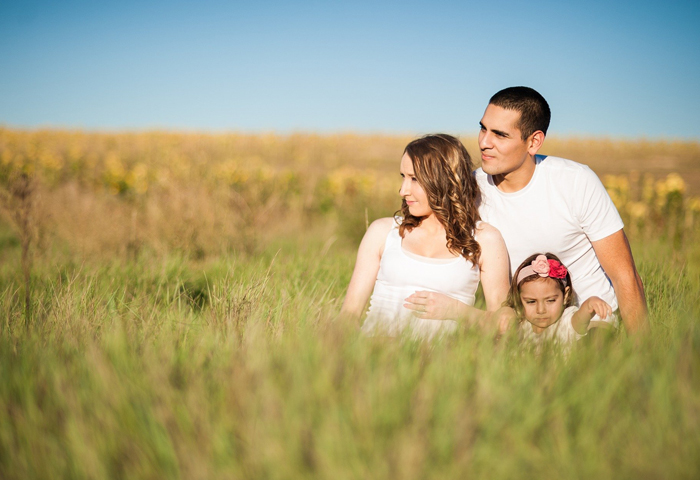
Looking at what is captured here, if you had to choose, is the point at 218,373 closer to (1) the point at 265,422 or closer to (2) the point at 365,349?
(1) the point at 265,422

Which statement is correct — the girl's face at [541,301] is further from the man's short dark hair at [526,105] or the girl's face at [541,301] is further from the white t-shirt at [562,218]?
the man's short dark hair at [526,105]

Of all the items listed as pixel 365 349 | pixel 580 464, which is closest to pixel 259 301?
pixel 365 349

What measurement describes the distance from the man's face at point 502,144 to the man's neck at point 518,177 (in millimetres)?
56

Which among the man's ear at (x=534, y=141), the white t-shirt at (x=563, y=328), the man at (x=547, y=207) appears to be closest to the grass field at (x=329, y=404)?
the white t-shirt at (x=563, y=328)

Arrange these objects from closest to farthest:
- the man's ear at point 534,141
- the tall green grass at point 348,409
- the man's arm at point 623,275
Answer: the tall green grass at point 348,409 < the man's arm at point 623,275 < the man's ear at point 534,141

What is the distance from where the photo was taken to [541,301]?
278cm

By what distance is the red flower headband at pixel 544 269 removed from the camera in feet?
9.11

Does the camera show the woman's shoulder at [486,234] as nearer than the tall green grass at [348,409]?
No

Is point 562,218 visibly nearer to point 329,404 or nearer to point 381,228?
point 381,228

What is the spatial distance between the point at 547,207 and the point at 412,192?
3.30 ft

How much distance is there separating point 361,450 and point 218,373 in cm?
58

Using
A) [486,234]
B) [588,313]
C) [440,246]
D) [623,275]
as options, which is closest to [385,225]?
[440,246]

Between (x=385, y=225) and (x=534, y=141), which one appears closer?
(x=385, y=225)

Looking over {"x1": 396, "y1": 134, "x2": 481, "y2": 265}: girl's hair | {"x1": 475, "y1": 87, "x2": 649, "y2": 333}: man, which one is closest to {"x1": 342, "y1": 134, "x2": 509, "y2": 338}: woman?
{"x1": 396, "y1": 134, "x2": 481, "y2": 265}: girl's hair
